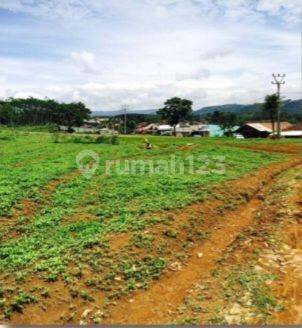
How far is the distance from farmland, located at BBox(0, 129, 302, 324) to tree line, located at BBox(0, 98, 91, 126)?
10277cm

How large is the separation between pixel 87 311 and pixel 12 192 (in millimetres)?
9159

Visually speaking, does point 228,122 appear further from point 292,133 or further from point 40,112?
point 40,112

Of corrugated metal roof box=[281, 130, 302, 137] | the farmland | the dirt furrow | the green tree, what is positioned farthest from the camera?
the green tree

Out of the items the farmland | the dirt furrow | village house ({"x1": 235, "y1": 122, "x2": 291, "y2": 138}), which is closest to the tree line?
village house ({"x1": 235, "y1": 122, "x2": 291, "y2": 138})

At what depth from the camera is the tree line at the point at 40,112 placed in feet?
401

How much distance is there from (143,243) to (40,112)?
142807 mm

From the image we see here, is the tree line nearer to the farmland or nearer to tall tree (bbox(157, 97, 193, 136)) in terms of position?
tall tree (bbox(157, 97, 193, 136))

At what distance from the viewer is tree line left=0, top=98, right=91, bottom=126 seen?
122250 mm

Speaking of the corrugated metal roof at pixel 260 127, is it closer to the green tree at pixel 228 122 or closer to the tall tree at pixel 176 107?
the green tree at pixel 228 122

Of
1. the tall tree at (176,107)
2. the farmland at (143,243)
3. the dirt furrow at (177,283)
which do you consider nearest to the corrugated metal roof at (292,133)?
the tall tree at (176,107)

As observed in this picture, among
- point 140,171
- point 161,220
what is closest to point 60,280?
point 161,220

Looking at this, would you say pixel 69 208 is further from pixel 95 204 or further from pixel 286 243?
pixel 286 243

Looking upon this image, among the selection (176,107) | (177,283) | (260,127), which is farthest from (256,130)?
(177,283)

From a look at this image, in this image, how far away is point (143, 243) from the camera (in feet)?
39.4
